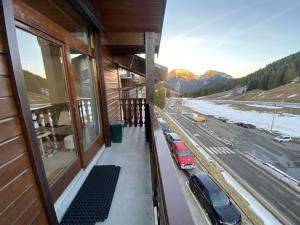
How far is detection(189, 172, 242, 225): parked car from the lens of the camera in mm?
5559

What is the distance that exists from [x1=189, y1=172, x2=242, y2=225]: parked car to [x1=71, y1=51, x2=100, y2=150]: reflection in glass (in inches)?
210

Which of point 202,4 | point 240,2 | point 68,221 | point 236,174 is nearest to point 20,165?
point 68,221

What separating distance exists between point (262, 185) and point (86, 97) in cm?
1133

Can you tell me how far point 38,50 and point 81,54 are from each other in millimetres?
714

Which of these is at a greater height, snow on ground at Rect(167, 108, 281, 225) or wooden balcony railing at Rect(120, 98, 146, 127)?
wooden balcony railing at Rect(120, 98, 146, 127)

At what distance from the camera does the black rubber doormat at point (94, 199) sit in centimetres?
166

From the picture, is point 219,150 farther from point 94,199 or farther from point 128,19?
point 94,199

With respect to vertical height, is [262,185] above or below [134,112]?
below

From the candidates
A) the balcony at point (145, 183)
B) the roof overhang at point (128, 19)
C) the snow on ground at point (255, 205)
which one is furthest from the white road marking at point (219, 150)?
the roof overhang at point (128, 19)

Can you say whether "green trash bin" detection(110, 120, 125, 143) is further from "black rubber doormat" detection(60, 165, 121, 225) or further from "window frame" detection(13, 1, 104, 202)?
"black rubber doormat" detection(60, 165, 121, 225)

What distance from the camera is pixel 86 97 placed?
2.87 meters

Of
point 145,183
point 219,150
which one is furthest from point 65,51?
point 219,150

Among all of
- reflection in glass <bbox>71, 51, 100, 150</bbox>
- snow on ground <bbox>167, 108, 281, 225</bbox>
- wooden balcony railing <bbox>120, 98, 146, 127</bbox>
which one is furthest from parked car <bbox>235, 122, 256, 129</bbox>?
reflection in glass <bbox>71, 51, 100, 150</bbox>

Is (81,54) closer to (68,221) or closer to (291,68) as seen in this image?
(68,221)
